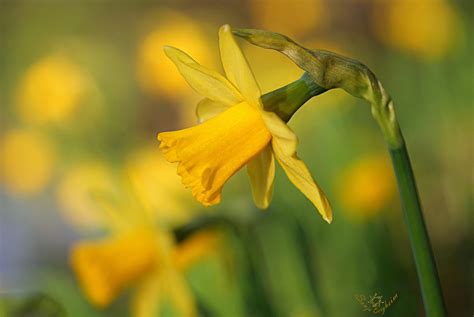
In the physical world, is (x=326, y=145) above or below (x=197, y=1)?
below

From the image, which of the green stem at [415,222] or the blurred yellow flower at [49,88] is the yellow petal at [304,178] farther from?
the blurred yellow flower at [49,88]

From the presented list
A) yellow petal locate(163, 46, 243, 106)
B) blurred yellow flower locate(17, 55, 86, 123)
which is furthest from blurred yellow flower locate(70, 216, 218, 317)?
yellow petal locate(163, 46, 243, 106)

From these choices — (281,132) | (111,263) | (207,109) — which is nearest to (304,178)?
(281,132)

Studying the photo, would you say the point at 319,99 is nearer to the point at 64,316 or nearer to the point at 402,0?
the point at 402,0

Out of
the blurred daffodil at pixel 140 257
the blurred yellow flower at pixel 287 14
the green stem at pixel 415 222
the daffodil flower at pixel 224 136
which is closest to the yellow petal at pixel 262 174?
the daffodil flower at pixel 224 136

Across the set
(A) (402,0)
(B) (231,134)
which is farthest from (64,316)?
(A) (402,0)

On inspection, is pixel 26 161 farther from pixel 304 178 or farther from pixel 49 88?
pixel 304 178
